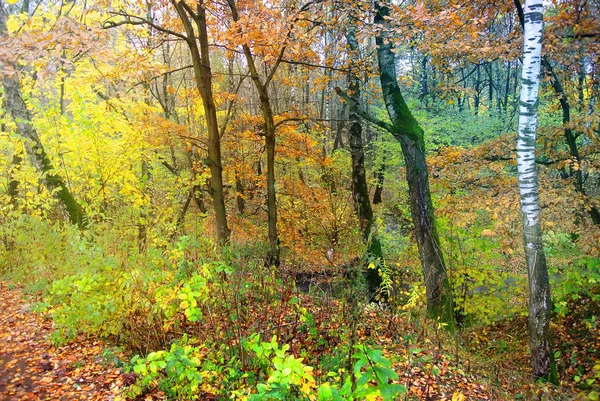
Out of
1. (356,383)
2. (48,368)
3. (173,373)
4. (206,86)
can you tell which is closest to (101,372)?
(48,368)

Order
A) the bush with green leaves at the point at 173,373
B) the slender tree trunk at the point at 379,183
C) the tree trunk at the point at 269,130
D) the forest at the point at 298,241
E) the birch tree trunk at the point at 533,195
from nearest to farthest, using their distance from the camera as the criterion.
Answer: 1. the bush with green leaves at the point at 173,373
2. the forest at the point at 298,241
3. the birch tree trunk at the point at 533,195
4. the tree trunk at the point at 269,130
5. the slender tree trunk at the point at 379,183

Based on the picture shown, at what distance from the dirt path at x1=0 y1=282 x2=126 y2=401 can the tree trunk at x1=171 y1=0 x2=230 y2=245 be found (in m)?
3.28

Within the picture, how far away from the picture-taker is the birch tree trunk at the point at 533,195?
203 inches

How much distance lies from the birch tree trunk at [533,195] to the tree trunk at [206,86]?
5357 mm

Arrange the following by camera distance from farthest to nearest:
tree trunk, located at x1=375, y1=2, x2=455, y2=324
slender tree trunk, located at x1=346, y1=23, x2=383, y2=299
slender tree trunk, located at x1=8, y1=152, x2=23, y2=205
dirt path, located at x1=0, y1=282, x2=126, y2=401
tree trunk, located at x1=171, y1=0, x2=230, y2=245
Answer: slender tree trunk, located at x1=8, y1=152, x2=23, y2=205
slender tree trunk, located at x1=346, y1=23, x2=383, y2=299
tree trunk, located at x1=171, y1=0, x2=230, y2=245
tree trunk, located at x1=375, y1=2, x2=455, y2=324
dirt path, located at x1=0, y1=282, x2=126, y2=401

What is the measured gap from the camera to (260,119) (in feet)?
37.2

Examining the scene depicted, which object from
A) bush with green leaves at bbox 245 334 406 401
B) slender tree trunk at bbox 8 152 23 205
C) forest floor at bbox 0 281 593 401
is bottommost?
forest floor at bbox 0 281 593 401

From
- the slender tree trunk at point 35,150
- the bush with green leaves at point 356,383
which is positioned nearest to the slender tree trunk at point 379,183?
the slender tree trunk at point 35,150

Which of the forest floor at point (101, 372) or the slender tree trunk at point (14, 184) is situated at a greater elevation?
the slender tree trunk at point (14, 184)

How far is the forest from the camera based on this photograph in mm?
3939

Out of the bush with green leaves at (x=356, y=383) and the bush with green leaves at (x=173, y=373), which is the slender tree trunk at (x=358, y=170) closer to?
the bush with green leaves at (x=173, y=373)

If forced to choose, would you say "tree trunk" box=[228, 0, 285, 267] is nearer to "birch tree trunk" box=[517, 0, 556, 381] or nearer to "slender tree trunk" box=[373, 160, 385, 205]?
"birch tree trunk" box=[517, 0, 556, 381]

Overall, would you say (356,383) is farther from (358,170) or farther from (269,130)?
(358,170)

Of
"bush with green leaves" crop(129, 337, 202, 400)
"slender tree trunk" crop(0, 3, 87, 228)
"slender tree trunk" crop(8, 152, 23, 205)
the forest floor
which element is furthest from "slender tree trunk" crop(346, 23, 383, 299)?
"slender tree trunk" crop(8, 152, 23, 205)
